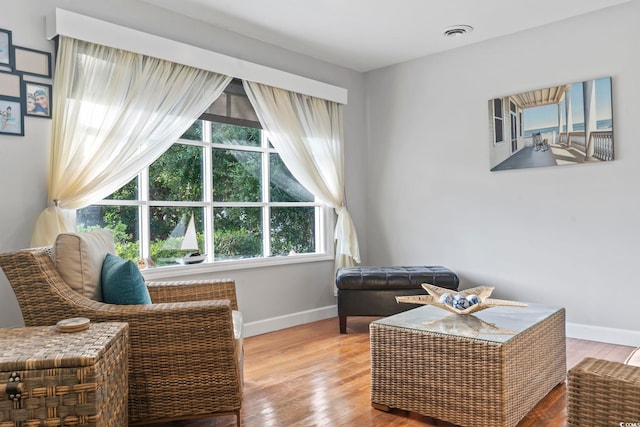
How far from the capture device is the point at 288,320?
4.10 m

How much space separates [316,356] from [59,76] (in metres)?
2.42

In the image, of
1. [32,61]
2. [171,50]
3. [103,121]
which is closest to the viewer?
[32,61]

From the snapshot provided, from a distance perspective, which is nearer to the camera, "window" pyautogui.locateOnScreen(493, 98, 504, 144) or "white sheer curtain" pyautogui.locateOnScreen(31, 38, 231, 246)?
"white sheer curtain" pyautogui.locateOnScreen(31, 38, 231, 246)

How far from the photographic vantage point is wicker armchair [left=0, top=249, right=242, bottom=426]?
1949mm

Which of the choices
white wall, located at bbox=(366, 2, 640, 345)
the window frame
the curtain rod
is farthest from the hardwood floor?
the curtain rod

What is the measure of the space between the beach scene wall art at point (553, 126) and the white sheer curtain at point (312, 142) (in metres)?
1.41

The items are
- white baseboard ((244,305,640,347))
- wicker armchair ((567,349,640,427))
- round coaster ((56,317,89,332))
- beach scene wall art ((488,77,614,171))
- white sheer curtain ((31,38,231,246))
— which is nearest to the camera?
wicker armchair ((567,349,640,427))

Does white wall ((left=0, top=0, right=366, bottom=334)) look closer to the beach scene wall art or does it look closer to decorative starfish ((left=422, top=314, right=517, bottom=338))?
the beach scene wall art

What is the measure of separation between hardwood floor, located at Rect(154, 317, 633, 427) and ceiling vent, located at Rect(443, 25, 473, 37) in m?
2.58

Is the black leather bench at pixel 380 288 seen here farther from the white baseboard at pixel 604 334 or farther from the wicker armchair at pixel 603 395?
the wicker armchair at pixel 603 395

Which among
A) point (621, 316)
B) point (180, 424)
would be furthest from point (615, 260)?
point (180, 424)

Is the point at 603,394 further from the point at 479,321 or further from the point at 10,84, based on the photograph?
the point at 10,84

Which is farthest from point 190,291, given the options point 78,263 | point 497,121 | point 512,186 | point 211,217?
point 497,121

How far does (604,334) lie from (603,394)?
8.78 ft
